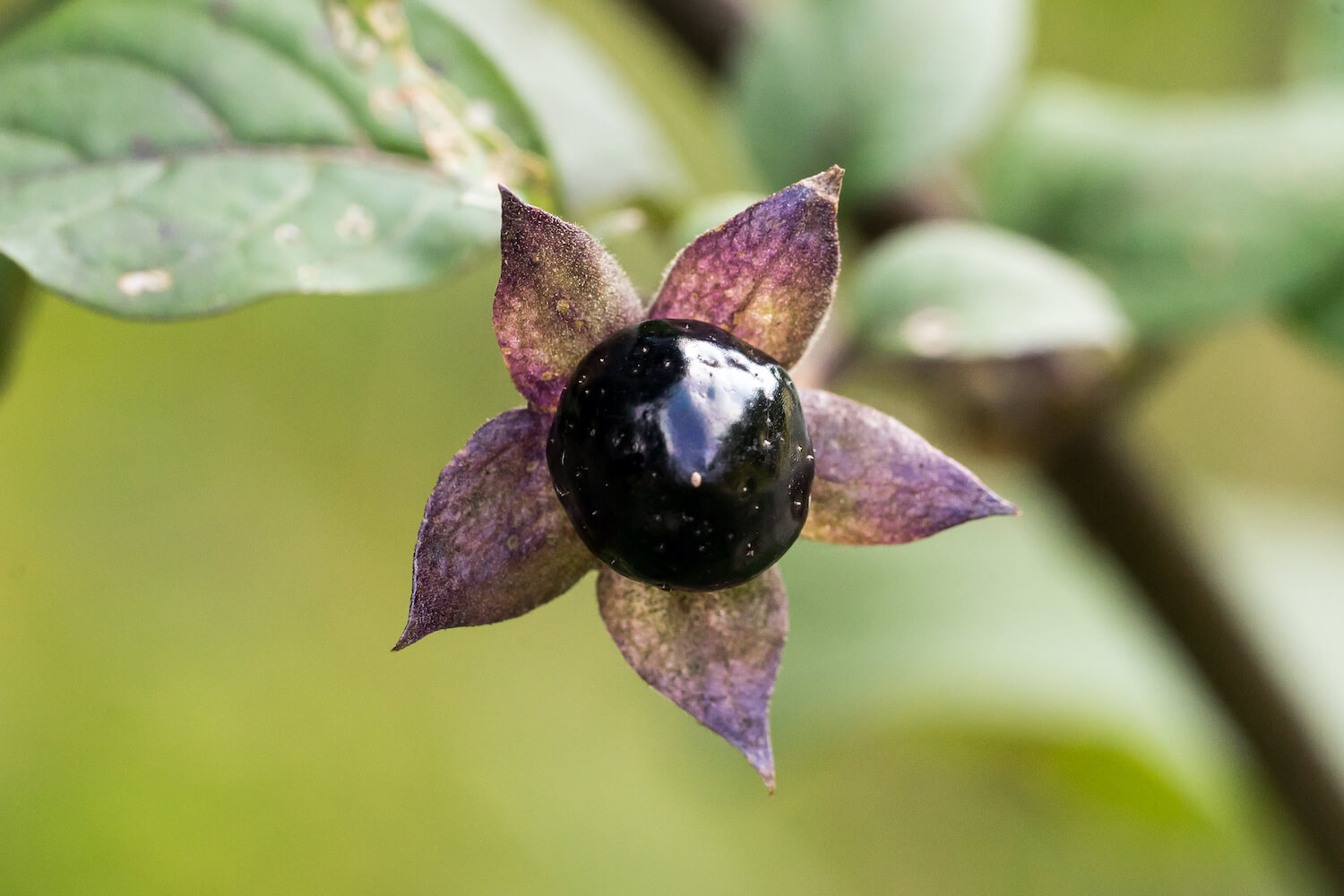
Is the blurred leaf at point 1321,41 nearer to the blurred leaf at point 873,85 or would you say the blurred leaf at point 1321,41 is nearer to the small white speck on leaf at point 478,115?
the blurred leaf at point 873,85

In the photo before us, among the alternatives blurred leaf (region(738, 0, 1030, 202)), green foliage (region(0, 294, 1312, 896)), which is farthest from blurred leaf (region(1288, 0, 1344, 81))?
green foliage (region(0, 294, 1312, 896))

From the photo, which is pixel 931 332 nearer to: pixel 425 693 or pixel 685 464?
pixel 685 464

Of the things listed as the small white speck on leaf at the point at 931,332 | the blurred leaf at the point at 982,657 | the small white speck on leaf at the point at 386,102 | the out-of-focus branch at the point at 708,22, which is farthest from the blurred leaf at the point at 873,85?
the blurred leaf at the point at 982,657

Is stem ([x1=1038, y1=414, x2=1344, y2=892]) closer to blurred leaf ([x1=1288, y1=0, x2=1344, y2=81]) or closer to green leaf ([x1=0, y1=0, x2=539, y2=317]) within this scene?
blurred leaf ([x1=1288, y1=0, x2=1344, y2=81])

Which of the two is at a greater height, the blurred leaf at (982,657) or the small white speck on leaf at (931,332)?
the small white speck on leaf at (931,332)

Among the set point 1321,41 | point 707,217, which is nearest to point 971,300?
point 707,217

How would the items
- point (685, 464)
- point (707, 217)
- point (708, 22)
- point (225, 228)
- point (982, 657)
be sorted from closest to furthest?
point (685, 464)
point (225, 228)
point (707, 217)
point (708, 22)
point (982, 657)

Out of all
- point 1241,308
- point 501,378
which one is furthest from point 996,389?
point 501,378
